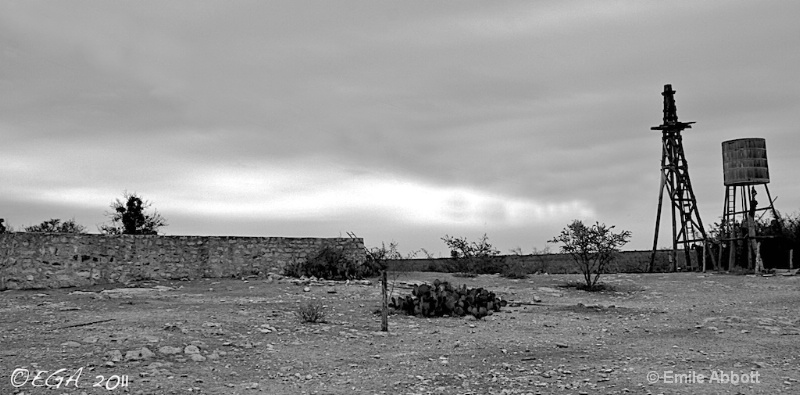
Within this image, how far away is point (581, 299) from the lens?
48.4ft

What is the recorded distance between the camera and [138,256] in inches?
635

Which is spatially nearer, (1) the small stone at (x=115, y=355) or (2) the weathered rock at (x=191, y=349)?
(1) the small stone at (x=115, y=355)

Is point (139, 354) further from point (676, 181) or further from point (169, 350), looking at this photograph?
point (676, 181)

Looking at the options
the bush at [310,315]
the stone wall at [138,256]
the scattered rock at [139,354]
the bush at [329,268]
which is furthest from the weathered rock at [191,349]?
the bush at [329,268]

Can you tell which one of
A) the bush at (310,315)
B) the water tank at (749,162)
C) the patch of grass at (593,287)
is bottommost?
the bush at (310,315)

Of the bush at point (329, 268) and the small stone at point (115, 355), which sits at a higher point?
the bush at point (329, 268)

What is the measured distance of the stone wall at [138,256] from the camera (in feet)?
47.1

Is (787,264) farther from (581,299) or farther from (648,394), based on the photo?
(648,394)

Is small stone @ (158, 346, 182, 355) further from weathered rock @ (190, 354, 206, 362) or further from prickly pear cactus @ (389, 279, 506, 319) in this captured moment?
prickly pear cactus @ (389, 279, 506, 319)

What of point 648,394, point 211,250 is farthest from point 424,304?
point 211,250

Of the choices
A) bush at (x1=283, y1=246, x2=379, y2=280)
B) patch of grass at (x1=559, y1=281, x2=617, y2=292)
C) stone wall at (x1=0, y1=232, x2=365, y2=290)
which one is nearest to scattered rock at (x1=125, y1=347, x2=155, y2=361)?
stone wall at (x1=0, y1=232, x2=365, y2=290)

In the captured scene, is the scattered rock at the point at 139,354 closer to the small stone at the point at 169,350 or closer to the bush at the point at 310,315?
the small stone at the point at 169,350

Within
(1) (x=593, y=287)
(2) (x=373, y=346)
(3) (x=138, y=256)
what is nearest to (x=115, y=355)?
(2) (x=373, y=346)

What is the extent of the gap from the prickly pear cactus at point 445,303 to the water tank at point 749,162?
494 inches
